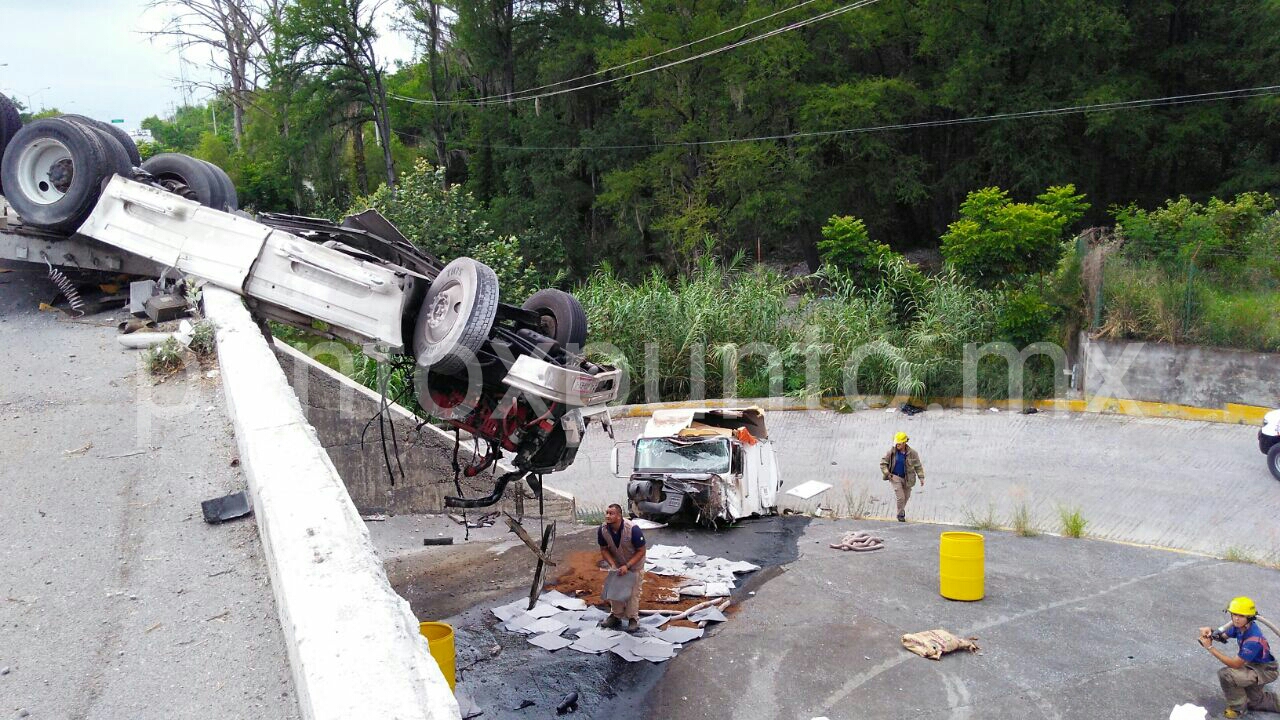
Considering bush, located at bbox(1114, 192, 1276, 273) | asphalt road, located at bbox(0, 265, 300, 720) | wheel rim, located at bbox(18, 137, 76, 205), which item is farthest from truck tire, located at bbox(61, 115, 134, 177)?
bush, located at bbox(1114, 192, 1276, 273)

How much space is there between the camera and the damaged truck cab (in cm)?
1327

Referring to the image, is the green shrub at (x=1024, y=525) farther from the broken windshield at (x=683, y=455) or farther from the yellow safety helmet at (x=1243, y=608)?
the yellow safety helmet at (x=1243, y=608)

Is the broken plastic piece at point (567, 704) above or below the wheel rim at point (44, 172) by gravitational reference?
below

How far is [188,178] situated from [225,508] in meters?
7.75

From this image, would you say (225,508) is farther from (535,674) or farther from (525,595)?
(525,595)

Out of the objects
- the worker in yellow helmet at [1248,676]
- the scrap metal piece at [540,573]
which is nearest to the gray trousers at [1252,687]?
the worker in yellow helmet at [1248,676]

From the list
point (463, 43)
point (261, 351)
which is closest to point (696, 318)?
point (261, 351)

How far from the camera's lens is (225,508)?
570 cm

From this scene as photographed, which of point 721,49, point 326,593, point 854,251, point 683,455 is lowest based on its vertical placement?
point 683,455

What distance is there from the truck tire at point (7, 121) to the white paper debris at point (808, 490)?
12275 millimetres

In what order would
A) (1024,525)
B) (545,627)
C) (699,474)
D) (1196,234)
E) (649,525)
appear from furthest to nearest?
(1196,234)
(649,525)
(699,474)
(1024,525)
(545,627)

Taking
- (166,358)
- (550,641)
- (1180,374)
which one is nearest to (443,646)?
(550,641)

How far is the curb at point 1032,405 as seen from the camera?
18.4 m

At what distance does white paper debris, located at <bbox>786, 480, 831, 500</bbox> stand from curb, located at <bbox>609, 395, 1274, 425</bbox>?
2972 millimetres
